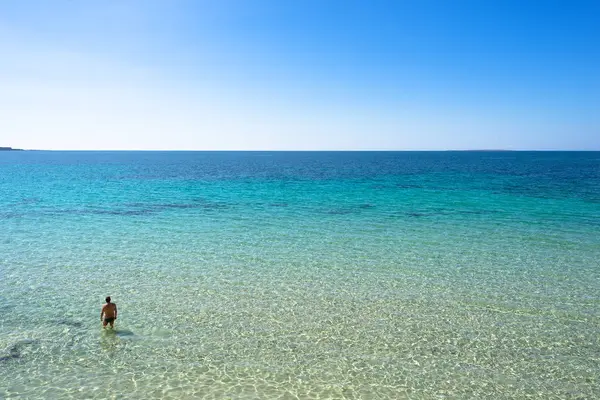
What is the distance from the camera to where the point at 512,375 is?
38.5 ft

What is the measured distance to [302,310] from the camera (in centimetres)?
1609

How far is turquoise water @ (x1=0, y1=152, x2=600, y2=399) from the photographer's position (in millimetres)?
11445

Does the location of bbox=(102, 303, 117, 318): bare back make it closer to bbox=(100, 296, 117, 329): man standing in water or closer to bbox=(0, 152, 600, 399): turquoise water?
bbox=(100, 296, 117, 329): man standing in water

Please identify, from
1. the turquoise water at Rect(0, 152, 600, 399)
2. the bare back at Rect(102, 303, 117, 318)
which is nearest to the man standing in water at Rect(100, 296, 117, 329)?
the bare back at Rect(102, 303, 117, 318)

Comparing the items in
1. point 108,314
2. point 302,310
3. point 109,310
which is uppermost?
point 109,310

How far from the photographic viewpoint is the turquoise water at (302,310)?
37.6 feet

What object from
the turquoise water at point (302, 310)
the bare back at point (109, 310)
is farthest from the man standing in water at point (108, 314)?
the turquoise water at point (302, 310)

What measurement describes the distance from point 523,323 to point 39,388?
54.6 ft

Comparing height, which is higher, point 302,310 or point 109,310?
point 109,310

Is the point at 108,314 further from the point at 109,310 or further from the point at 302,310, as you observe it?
the point at 302,310

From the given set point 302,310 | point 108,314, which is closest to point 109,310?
point 108,314

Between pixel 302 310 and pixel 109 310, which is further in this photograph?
pixel 302 310

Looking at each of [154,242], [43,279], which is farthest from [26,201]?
[43,279]

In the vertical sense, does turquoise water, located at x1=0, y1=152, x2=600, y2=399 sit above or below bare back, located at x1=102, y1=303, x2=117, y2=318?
below
